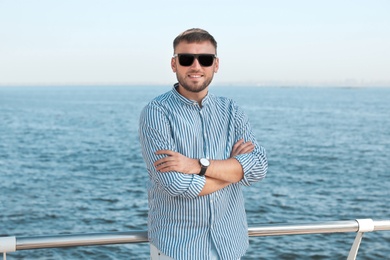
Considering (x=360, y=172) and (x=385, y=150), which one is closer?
(x=360, y=172)

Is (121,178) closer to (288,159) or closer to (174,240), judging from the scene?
(288,159)

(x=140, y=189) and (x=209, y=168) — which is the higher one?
(x=209, y=168)

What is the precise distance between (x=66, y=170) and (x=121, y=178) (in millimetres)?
4787

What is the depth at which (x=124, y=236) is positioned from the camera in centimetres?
275

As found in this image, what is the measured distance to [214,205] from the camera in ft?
9.07

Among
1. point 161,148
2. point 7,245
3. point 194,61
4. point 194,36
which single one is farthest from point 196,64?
point 7,245

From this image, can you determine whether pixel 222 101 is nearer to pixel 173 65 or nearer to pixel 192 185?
pixel 173 65

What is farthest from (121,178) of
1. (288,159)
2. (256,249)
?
(256,249)

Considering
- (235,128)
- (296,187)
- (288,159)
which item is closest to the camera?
(235,128)

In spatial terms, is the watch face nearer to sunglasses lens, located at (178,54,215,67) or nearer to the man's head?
the man's head

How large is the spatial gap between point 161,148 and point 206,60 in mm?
495

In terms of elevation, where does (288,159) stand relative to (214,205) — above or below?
below

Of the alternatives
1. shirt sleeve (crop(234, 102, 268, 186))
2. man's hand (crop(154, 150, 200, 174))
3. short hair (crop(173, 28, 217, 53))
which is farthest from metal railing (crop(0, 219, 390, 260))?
short hair (crop(173, 28, 217, 53))

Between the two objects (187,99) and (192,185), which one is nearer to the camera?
(192,185)
